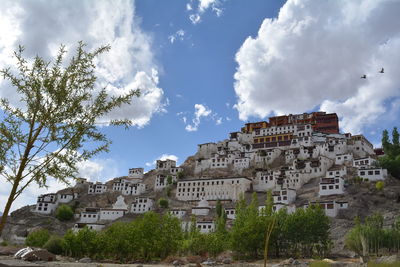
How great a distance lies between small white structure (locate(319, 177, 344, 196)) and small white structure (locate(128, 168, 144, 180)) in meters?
51.6

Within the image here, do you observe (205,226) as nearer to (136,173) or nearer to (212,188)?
(212,188)

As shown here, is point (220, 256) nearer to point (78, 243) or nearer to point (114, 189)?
point (78, 243)

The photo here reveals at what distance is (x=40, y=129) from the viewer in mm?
8320

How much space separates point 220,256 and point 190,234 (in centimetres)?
641

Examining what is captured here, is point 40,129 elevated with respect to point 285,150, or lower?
lower

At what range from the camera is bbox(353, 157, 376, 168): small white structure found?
73.4 m

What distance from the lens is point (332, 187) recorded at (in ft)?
214

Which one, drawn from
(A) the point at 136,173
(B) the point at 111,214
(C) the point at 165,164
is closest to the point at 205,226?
(B) the point at 111,214

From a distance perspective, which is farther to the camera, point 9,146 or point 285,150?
point 285,150

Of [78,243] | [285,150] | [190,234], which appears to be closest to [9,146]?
[78,243]

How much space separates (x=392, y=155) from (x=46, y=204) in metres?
74.7

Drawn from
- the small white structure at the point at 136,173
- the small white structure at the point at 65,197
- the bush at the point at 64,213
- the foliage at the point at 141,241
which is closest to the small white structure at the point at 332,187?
the foliage at the point at 141,241

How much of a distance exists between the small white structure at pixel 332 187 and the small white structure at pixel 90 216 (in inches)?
1797

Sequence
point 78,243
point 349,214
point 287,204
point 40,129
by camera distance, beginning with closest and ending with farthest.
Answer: point 40,129
point 78,243
point 349,214
point 287,204
